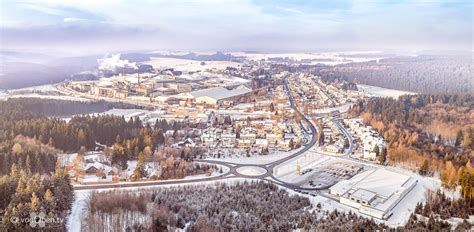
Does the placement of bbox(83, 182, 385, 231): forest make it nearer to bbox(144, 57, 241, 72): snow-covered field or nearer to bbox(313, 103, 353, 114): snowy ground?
bbox(313, 103, 353, 114): snowy ground

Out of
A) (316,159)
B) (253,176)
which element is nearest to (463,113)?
(316,159)

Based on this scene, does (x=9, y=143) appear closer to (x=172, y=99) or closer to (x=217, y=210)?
(x=217, y=210)

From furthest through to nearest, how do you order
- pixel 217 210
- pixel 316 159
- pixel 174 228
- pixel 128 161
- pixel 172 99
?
pixel 172 99, pixel 316 159, pixel 128 161, pixel 217 210, pixel 174 228

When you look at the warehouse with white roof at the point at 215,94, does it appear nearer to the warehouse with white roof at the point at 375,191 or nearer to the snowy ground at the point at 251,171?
the snowy ground at the point at 251,171

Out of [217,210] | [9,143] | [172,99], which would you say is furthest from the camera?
[172,99]

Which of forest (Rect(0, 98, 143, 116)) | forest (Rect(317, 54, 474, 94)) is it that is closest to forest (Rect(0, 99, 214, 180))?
forest (Rect(0, 98, 143, 116))

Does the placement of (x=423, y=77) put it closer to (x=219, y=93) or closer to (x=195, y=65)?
(x=219, y=93)

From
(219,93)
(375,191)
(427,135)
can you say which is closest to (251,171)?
(375,191)
